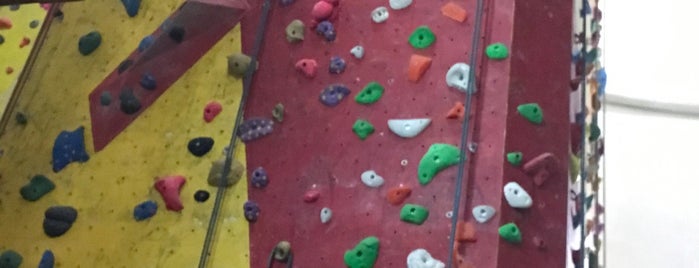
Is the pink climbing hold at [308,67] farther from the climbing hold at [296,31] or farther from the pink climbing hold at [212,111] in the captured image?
the pink climbing hold at [212,111]

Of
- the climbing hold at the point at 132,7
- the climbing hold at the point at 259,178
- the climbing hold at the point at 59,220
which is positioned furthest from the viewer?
the climbing hold at the point at 132,7

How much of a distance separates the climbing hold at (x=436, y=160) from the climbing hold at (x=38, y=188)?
70 cm

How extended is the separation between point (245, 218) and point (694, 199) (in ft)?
4.27

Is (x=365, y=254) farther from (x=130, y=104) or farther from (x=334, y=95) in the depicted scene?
(x=130, y=104)

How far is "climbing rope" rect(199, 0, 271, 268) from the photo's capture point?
1561mm

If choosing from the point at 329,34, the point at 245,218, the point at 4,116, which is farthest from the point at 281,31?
the point at 4,116

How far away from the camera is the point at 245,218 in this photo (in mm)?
1558

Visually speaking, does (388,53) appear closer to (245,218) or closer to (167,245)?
(245,218)

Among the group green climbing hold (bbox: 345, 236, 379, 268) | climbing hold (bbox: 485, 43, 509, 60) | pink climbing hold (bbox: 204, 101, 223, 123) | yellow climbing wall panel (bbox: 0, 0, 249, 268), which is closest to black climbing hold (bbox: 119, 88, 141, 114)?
yellow climbing wall panel (bbox: 0, 0, 249, 268)

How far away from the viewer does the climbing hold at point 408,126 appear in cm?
147

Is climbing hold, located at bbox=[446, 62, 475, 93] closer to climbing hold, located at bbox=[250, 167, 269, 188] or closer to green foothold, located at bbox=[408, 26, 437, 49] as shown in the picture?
green foothold, located at bbox=[408, 26, 437, 49]

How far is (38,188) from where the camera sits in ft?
5.66

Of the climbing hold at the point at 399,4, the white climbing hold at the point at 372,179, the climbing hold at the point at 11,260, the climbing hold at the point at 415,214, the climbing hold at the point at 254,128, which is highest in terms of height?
the climbing hold at the point at 399,4

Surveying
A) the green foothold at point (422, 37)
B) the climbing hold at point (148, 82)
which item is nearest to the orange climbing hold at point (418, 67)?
the green foothold at point (422, 37)
